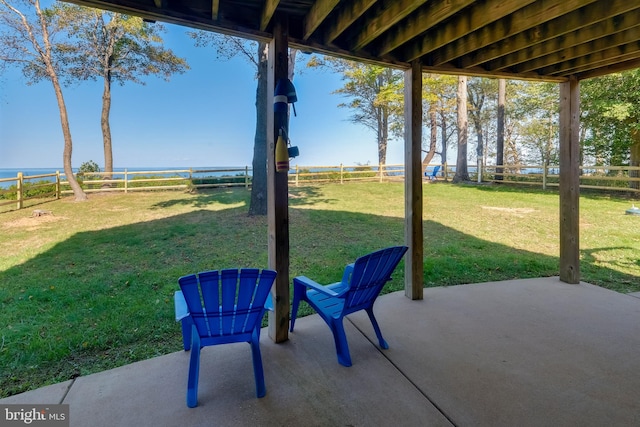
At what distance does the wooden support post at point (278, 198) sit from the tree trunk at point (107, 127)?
35.2 feet

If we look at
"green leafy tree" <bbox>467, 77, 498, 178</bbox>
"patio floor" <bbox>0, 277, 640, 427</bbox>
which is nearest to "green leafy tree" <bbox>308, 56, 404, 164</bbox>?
"green leafy tree" <bbox>467, 77, 498, 178</bbox>

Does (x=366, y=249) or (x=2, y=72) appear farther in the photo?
(x=2, y=72)

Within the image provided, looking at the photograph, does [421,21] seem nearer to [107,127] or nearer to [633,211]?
Answer: [633,211]

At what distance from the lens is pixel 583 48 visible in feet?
8.99

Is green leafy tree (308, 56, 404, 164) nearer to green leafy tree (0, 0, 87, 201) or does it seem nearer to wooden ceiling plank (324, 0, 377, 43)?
green leafy tree (0, 0, 87, 201)

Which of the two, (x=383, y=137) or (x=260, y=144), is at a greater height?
(x=383, y=137)

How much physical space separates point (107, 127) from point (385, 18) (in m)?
11.8

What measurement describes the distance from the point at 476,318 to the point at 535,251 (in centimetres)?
309

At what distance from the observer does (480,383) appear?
188 centimetres

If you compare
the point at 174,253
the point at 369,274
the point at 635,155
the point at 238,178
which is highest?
the point at 635,155

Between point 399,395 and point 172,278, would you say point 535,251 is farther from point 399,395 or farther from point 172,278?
point 172,278

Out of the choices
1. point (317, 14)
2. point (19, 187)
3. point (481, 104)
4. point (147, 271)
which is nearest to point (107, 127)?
point (19, 187)

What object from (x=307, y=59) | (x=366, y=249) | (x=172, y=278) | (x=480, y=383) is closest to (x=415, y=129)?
(x=480, y=383)

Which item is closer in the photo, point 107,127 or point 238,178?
point 107,127
